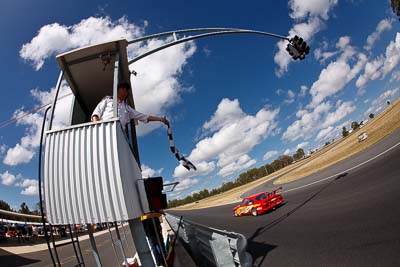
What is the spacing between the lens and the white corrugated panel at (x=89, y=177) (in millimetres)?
2879

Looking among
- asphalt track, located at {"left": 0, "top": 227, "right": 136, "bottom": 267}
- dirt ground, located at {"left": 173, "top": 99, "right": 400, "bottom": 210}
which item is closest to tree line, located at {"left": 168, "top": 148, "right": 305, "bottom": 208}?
dirt ground, located at {"left": 173, "top": 99, "right": 400, "bottom": 210}

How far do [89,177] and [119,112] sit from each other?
0.92m

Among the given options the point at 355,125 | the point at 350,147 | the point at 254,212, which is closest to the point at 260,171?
the point at 355,125

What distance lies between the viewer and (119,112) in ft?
11.4

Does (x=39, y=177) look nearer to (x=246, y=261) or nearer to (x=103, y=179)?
(x=103, y=179)

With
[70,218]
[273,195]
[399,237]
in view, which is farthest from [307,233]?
[273,195]

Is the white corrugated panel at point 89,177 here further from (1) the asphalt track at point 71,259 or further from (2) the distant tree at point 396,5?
(2) the distant tree at point 396,5

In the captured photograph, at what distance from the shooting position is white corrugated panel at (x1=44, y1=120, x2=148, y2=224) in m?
2.88

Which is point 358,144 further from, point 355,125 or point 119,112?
point 355,125

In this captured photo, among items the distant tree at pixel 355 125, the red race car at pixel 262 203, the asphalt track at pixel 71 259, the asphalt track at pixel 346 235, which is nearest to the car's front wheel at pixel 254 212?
the red race car at pixel 262 203

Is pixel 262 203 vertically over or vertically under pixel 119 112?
under

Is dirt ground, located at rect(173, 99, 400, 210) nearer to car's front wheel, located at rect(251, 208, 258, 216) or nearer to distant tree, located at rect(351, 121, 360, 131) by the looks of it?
car's front wheel, located at rect(251, 208, 258, 216)

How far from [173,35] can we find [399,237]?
6.42 m

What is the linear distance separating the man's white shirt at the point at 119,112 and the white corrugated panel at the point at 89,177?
399 mm
